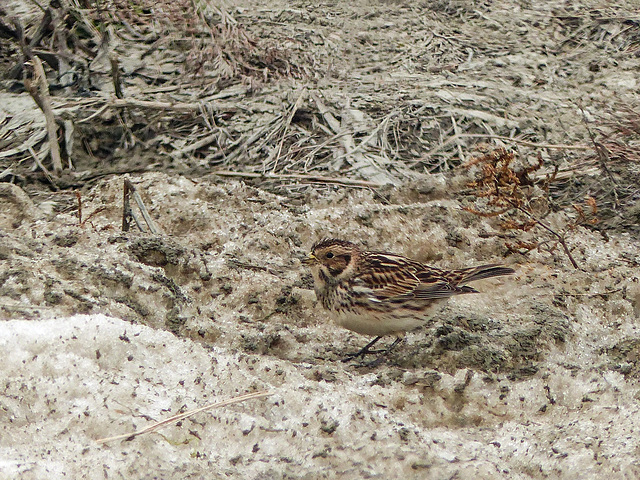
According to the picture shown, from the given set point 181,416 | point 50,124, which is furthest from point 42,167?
point 181,416

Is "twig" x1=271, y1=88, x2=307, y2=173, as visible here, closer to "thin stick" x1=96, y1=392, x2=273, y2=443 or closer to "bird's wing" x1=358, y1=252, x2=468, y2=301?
"bird's wing" x1=358, y1=252, x2=468, y2=301

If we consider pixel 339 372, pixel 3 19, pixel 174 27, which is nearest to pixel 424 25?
pixel 174 27

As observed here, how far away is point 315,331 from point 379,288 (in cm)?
45

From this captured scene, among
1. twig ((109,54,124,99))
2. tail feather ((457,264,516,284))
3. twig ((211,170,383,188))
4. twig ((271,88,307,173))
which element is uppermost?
twig ((109,54,124,99))

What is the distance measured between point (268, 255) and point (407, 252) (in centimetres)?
98

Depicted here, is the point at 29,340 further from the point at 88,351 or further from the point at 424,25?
the point at 424,25

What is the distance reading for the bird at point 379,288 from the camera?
4.71 m

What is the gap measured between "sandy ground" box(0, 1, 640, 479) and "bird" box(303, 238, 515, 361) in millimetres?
162

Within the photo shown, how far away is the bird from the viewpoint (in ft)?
15.4

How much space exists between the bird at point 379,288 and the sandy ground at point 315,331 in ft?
0.53

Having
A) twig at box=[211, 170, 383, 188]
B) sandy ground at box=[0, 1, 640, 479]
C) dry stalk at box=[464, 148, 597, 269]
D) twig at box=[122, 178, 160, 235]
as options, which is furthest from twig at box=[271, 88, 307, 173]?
dry stalk at box=[464, 148, 597, 269]

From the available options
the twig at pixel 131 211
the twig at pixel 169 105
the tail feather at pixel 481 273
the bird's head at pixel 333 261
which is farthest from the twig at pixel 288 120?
the tail feather at pixel 481 273

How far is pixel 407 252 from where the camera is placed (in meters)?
5.79

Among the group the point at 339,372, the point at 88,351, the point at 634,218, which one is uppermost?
the point at 88,351
